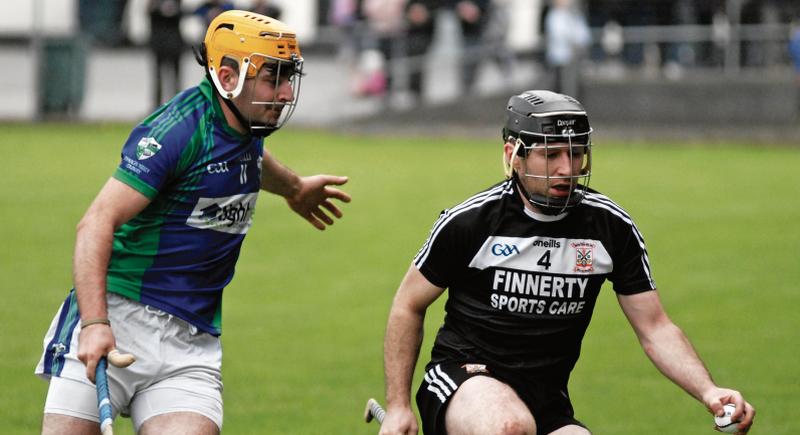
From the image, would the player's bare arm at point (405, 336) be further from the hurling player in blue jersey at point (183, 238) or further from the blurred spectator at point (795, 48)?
the blurred spectator at point (795, 48)

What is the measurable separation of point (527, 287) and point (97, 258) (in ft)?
5.02

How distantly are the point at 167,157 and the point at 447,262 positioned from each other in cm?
107

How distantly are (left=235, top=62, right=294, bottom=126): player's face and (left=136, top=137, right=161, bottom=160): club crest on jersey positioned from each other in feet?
1.31

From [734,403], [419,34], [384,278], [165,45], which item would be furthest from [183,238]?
[419,34]

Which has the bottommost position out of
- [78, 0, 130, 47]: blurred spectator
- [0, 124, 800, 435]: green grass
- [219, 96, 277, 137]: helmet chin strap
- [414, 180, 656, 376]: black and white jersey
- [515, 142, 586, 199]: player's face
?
[0, 124, 800, 435]: green grass

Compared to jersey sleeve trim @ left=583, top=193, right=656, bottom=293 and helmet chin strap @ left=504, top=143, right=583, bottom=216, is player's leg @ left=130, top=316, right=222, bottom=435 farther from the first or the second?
jersey sleeve trim @ left=583, top=193, right=656, bottom=293

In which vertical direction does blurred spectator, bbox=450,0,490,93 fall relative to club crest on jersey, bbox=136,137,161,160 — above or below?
below

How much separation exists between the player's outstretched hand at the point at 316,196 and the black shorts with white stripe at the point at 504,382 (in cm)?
127

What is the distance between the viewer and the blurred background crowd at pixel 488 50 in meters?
22.5

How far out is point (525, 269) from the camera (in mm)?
5316

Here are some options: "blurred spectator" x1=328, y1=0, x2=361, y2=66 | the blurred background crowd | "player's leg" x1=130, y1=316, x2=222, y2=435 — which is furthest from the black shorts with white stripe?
"blurred spectator" x1=328, y1=0, x2=361, y2=66

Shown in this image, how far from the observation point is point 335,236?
13.9m

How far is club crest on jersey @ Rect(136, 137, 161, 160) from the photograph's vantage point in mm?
5203

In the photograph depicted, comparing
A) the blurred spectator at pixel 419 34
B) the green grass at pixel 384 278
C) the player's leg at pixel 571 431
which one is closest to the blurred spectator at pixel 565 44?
the blurred spectator at pixel 419 34
